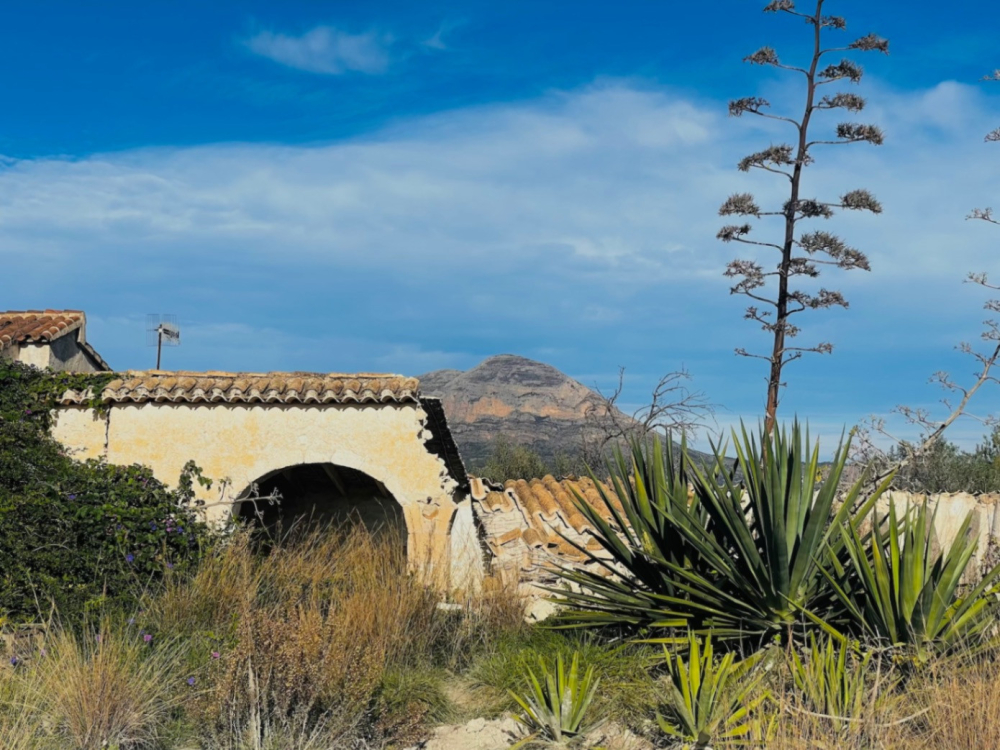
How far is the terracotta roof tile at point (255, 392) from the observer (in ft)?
41.7

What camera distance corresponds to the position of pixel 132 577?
10602mm

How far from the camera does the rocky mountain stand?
153ft

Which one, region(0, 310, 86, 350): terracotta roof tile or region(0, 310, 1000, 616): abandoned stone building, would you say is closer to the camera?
region(0, 310, 1000, 616): abandoned stone building

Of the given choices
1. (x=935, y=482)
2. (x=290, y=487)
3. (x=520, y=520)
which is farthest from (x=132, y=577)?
(x=935, y=482)

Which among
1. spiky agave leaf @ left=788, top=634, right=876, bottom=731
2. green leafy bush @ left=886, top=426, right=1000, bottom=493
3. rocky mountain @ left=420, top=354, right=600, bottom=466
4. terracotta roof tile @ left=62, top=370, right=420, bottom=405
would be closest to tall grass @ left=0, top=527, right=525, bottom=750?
spiky agave leaf @ left=788, top=634, right=876, bottom=731

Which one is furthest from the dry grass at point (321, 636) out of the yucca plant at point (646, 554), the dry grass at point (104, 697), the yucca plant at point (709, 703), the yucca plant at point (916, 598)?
the yucca plant at point (916, 598)

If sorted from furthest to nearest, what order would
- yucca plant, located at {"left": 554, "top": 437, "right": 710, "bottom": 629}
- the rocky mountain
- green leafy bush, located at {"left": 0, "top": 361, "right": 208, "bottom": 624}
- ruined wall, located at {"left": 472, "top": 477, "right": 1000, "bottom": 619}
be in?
the rocky mountain, ruined wall, located at {"left": 472, "top": 477, "right": 1000, "bottom": 619}, green leafy bush, located at {"left": 0, "top": 361, "right": 208, "bottom": 624}, yucca plant, located at {"left": 554, "top": 437, "right": 710, "bottom": 629}

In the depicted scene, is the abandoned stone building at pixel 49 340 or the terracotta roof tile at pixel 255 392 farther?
the abandoned stone building at pixel 49 340

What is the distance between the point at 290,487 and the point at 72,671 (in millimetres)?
9934

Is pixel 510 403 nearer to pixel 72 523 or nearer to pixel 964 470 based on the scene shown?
pixel 964 470

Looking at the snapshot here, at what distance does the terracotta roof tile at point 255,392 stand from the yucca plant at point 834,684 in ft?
23.7

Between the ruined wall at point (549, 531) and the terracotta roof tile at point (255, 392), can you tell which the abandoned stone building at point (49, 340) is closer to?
the terracotta roof tile at point (255, 392)

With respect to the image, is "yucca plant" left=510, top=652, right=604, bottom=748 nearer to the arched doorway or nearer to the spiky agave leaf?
the spiky agave leaf

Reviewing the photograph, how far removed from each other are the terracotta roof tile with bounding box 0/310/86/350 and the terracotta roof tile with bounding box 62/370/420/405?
11.0 ft
